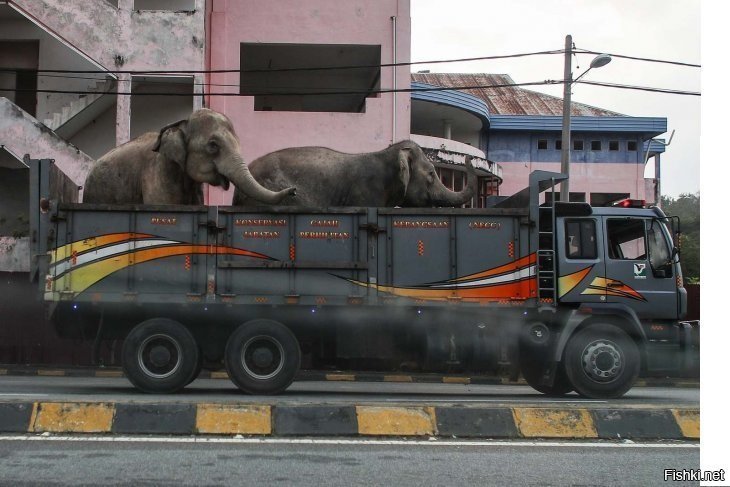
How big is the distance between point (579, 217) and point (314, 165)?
3583 mm

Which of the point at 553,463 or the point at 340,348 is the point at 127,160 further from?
the point at 553,463

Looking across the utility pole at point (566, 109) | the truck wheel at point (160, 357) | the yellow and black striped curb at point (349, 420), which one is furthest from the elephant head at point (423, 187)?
the utility pole at point (566, 109)

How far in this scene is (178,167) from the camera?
35.5 ft

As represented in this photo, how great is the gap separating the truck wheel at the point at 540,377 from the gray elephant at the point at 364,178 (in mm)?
2405

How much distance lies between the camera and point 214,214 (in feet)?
31.5

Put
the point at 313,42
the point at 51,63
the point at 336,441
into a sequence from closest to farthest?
the point at 336,441
the point at 51,63
the point at 313,42

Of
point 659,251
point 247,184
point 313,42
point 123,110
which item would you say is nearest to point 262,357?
point 247,184

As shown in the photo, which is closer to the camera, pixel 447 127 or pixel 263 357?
pixel 263 357

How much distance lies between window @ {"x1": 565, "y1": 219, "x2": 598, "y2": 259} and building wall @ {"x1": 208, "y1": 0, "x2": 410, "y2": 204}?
9749mm

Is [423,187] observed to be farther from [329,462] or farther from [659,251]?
[329,462]

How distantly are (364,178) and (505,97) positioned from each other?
23.3m

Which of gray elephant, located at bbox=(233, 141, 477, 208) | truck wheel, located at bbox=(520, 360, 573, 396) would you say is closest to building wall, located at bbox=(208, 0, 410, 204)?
gray elephant, located at bbox=(233, 141, 477, 208)

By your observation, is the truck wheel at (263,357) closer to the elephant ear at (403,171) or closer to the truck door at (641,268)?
the elephant ear at (403,171)

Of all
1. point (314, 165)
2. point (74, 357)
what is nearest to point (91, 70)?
point (74, 357)
